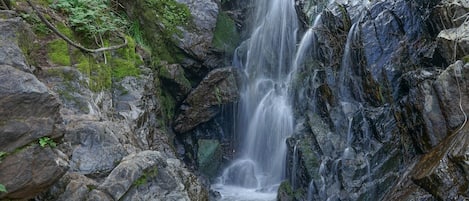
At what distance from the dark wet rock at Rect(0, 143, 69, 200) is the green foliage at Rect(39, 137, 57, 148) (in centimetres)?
3

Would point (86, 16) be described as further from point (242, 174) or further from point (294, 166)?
point (242, 174)

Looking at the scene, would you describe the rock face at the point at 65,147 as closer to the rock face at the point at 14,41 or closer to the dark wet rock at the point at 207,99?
the rock face at the point at 14,41

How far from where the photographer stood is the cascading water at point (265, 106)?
1000 cm

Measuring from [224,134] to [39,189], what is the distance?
830cm

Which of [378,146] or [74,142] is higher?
[74,142]

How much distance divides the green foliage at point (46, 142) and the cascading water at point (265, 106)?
644cm

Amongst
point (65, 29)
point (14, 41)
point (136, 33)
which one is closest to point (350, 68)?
point (136, 33)

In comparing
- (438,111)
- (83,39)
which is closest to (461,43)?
(438,111)

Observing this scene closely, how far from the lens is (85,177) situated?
3.76 meters

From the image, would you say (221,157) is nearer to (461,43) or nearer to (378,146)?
(378,146)

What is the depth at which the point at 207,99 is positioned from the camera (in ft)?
35.1

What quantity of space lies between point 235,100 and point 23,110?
7.99m

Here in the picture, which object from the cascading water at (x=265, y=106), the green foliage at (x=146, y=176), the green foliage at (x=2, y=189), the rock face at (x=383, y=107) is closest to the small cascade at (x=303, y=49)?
the rock face at (x=383, y=107)

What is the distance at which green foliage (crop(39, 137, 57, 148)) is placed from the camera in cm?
315
